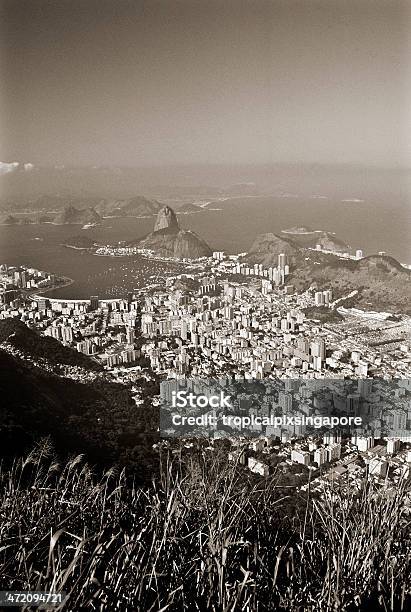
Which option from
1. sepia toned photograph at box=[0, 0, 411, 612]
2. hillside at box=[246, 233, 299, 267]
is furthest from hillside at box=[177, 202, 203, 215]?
hillside at box=[246, 233, 299, 267]

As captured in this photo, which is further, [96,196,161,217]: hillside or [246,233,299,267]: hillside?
[96,196,161,217]: hillside

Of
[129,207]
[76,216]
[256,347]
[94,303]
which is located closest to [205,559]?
[256,347]

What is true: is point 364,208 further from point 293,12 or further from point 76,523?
point 76,523

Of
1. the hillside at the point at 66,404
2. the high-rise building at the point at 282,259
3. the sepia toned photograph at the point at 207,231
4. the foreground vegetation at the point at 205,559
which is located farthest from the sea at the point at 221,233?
the foreground vegetation at the point at 205,559

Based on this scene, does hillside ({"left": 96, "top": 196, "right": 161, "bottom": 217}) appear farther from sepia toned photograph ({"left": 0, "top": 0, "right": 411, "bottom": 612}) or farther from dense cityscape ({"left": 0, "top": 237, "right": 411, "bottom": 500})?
dense cityscape ({"left": 0, "top": 237, "right": 411, "bottom": 500})

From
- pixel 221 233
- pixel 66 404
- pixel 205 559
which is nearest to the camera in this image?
pixel 205 559

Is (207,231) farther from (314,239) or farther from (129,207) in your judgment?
(314,239)

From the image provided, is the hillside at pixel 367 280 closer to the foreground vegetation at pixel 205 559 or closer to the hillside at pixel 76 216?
the hillside at pixel 76 216
